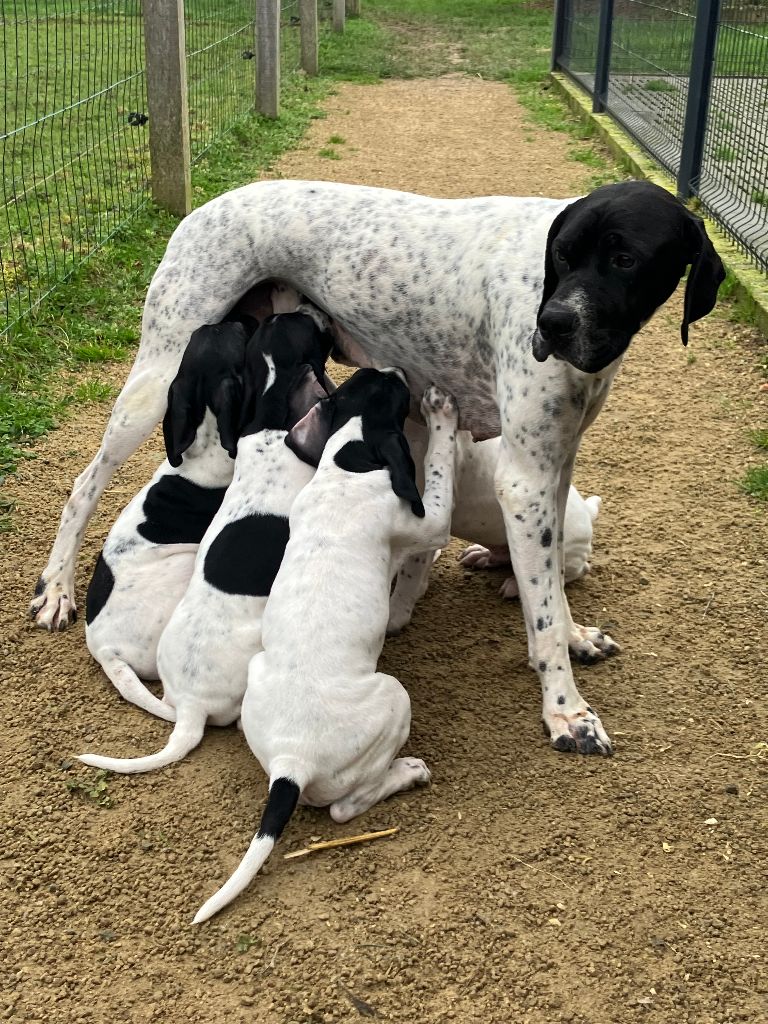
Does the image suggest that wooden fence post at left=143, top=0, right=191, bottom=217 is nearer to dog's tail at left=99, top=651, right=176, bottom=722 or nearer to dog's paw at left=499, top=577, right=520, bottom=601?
dog's paw at left=499, top=577, right=520, bottom=601

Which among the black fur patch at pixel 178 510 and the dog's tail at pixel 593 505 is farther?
the dog's tail at pixel 593 505

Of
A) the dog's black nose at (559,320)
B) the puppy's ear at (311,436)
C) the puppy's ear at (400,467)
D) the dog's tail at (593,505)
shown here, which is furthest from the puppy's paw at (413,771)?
the dog's tail at (593,505)

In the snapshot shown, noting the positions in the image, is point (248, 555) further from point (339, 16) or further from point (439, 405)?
point (339, 16)

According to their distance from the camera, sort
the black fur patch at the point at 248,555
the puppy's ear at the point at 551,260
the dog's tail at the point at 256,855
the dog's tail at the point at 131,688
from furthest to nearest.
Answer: the dog's tail at the point at 131,688 < the black fur patch at the point at 248,555 < the puppy's ear at the point at 551,260 < the dog's tail at the point at 256,855

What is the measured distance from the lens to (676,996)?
8.68 ft

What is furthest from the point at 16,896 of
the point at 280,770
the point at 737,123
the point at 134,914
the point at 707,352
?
the point at 737,123

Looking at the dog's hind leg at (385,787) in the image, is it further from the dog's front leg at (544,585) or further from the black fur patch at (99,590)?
the black fur patch at (99,590)

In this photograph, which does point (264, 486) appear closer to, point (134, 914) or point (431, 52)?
point (134, 914)

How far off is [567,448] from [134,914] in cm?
181

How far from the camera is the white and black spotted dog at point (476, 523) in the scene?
4.11m

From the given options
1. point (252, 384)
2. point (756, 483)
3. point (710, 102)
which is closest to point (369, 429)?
point (252, 384)

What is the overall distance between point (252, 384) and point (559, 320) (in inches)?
47.7

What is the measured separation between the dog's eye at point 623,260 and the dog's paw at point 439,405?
35.5 inches

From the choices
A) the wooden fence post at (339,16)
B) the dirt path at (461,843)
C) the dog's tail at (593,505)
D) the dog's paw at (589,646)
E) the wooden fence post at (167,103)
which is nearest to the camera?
Answer: the dirt path at (461,843)
